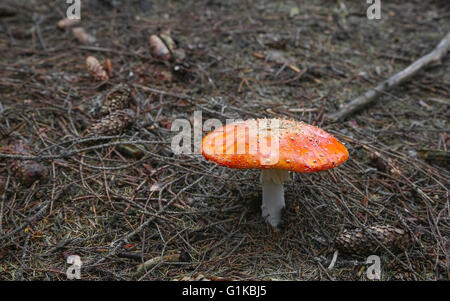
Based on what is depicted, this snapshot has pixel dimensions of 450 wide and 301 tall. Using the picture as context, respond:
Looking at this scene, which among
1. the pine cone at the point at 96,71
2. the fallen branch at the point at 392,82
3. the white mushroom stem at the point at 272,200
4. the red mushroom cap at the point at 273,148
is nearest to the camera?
the red mushroom cap at the point at 273,148

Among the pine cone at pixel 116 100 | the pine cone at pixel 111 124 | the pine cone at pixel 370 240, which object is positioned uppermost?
the pine cone at pixel 116 100

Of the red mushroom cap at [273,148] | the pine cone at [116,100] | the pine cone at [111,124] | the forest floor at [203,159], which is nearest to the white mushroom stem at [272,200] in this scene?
the forest floor at [203,159]

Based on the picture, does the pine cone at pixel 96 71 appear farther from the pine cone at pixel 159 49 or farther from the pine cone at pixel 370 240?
the pine cone at pixel 370 240

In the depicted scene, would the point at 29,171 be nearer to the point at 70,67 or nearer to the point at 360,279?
the point at 70,67

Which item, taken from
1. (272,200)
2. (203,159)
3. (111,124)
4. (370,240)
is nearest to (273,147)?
(272,200)

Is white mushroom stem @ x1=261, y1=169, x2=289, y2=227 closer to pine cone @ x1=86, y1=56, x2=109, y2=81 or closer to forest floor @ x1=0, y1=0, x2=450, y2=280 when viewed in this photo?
forest floor @ x1=0, y1=0, x2=450, y2=280

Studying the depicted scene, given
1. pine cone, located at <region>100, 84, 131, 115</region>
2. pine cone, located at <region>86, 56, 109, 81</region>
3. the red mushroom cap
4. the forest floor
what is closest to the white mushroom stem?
the forest floor
